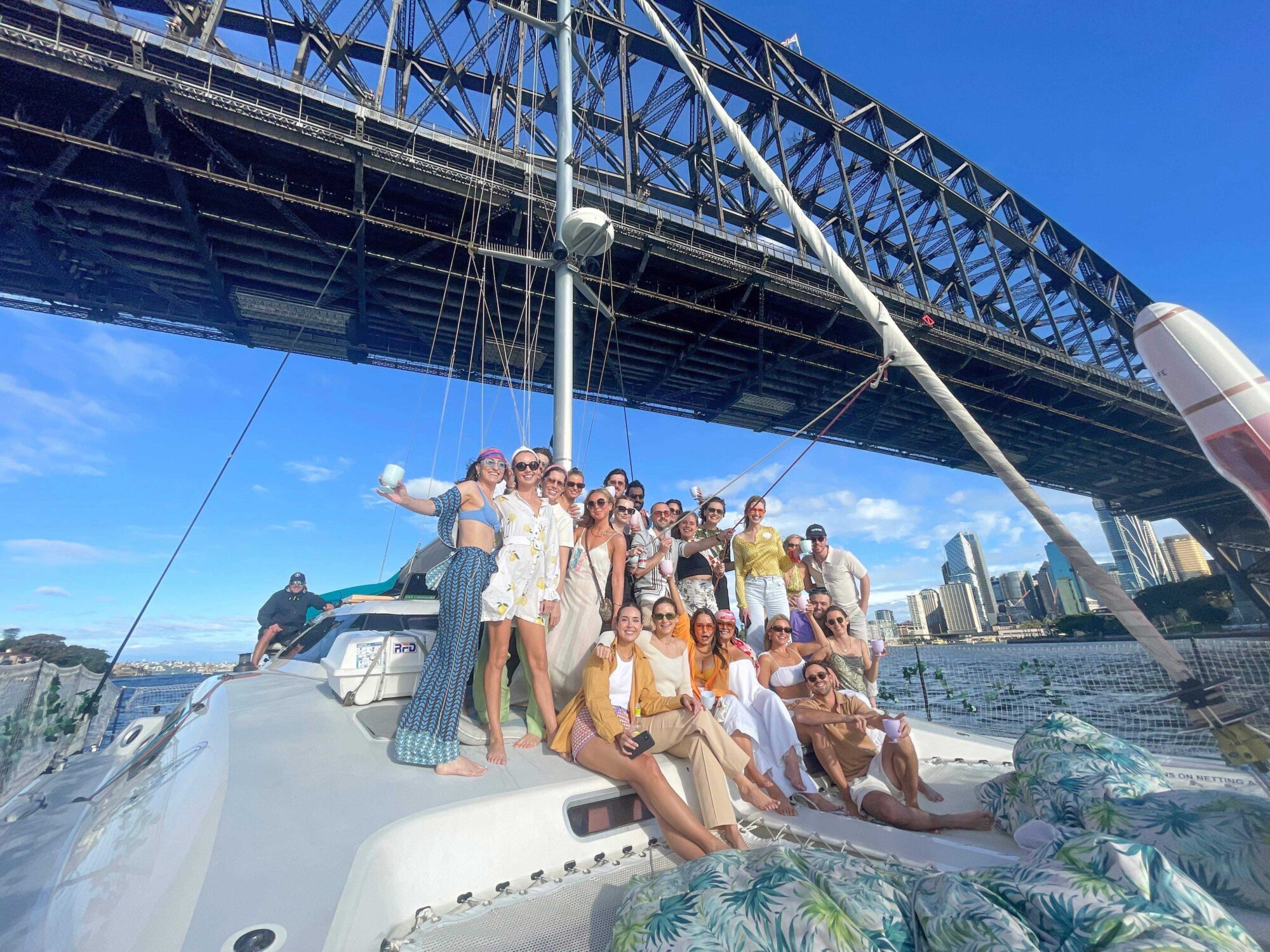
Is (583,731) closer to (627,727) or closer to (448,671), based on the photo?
(627,727)

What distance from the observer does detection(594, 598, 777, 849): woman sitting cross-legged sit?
2.24m

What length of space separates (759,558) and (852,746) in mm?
1735

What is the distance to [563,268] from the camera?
18.3ft

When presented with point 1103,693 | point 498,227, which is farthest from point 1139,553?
point 498,227

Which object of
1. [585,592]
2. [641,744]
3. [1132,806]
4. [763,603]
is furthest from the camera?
[763,603]

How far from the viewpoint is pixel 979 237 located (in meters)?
25.5

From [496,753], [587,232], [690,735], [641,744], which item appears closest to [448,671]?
[496,753]

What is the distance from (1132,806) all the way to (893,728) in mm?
1089

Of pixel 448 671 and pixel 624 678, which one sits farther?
pixel 624 678

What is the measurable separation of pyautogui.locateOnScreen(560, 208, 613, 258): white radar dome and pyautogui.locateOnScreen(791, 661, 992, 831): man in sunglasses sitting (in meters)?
4.31

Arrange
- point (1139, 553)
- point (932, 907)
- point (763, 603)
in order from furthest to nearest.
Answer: point (1139, 553), point (763, 603), point (932, 907)

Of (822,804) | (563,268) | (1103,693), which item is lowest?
(1103,693)

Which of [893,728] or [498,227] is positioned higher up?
[498,227]

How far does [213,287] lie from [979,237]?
100ft
